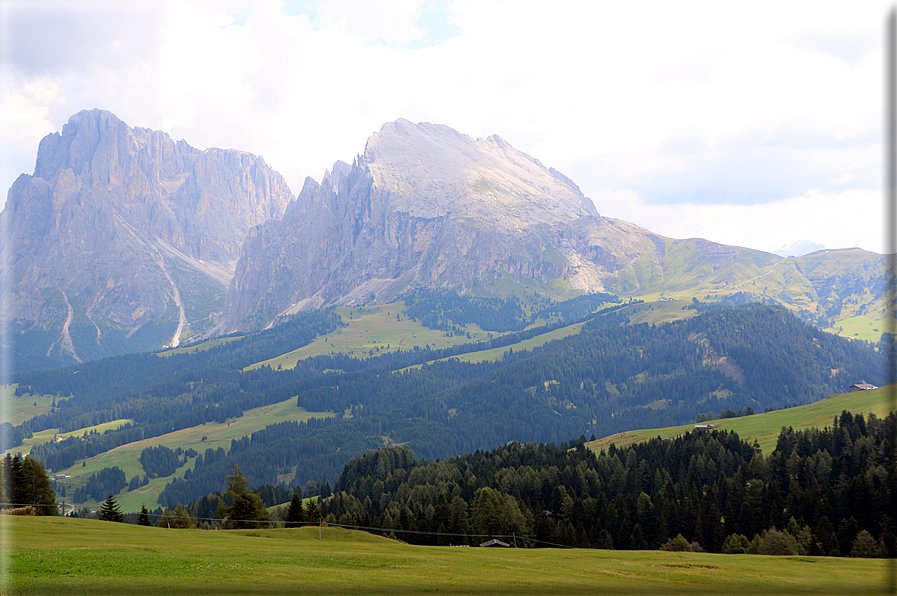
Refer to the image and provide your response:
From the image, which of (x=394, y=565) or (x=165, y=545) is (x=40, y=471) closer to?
(x=165, y=545)

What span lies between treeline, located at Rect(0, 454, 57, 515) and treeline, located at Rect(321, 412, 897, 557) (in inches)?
2097

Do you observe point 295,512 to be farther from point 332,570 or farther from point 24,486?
point 332,570

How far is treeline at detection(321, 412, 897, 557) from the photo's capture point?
10769 cm

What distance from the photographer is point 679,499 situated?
13300cm

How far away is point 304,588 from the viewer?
1503 inches


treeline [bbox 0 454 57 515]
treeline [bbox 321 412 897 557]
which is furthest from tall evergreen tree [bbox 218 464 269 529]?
treeline [bbox 0 454 57 515]

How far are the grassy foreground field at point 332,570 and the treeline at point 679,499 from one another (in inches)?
1783

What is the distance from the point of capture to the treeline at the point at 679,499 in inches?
4240

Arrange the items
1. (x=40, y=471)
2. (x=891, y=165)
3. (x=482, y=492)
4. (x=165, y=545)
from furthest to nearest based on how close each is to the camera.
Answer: (x=482, y=492), (x=40, y=471), (x=165, y=545), (x=891, y=165)

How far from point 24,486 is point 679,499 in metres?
121

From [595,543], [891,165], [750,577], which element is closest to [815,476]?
[595,543]

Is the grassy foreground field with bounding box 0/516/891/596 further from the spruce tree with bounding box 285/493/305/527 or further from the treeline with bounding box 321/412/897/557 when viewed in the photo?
the treeline with bounding box 321/412/897/557

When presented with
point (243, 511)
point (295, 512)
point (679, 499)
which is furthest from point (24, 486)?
point (679, 499)

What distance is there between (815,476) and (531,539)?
64388mm
